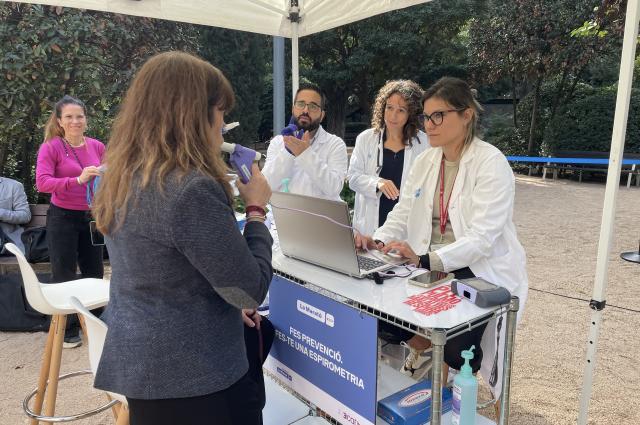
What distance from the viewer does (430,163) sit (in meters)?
2.45

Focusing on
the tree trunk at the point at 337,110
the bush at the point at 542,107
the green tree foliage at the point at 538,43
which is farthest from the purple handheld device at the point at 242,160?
the tree trunk at the point at 337,110

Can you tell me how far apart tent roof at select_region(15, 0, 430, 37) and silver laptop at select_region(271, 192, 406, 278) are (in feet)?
6.48

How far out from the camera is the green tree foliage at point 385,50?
50.2 feet

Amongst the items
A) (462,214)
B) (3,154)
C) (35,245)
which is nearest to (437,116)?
(462,214)

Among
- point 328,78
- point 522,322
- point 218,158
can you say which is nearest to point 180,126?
point 218,158

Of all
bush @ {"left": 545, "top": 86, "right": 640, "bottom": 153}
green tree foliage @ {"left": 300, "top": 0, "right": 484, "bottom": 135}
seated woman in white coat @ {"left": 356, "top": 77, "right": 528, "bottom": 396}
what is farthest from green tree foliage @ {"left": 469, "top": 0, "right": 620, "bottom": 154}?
seated woman in white coat @ {"left": 356, "top": 77, "right": 528, "bottom": 396}

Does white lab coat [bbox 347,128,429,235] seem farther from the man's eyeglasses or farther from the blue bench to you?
the blue bench

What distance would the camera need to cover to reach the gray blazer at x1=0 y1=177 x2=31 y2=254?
171 inches

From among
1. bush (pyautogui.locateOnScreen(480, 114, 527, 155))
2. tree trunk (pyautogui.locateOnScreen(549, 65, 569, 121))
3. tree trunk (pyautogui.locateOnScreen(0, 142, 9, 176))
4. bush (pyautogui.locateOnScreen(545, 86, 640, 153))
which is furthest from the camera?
bush (pyautogui.locateOnScreen(480, 114, 527, 155))

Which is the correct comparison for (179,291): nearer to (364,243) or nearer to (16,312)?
(364,243)

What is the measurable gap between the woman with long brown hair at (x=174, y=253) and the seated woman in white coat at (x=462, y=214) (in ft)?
3.40

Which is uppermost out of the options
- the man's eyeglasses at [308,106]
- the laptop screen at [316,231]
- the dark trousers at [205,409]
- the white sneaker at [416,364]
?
the man's eyeglasses at [308,106]

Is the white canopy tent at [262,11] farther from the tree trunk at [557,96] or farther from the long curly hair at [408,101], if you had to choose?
the tree trunk at [557,96]

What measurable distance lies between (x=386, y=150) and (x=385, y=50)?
13228 mm
